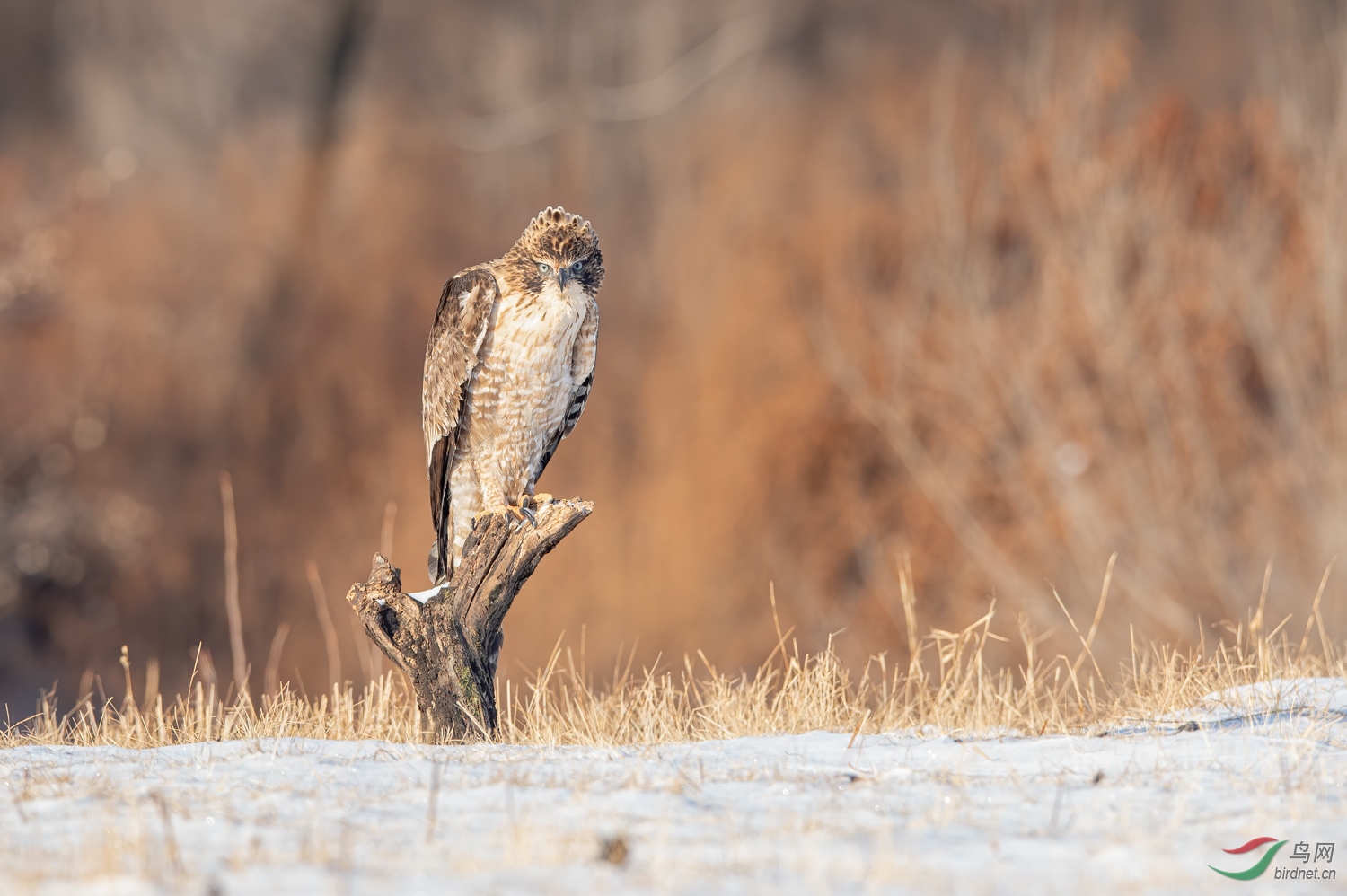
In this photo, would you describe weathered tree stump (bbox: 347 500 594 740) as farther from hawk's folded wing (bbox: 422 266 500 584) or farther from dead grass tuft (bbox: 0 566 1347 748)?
hawk's folded wing (bbox: 422 266 500 584)

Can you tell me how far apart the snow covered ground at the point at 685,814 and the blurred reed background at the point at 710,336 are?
8353 millimetres

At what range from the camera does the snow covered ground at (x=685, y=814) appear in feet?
8.30

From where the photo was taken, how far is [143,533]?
1705cm

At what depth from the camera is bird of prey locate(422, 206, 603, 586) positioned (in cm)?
521

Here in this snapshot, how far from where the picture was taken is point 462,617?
15.9 ft

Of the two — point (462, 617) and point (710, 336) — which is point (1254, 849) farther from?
point (710, 336)

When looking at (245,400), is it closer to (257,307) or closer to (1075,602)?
(257,307)

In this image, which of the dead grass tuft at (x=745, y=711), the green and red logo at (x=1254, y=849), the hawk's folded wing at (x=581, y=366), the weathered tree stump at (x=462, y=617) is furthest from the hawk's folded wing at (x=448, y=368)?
the green and red logo at (x=1254, y=849)

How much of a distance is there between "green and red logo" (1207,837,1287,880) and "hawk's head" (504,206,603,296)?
330 cm

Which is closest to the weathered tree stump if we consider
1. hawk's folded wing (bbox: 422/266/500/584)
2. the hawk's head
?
hawk's folded wing (bbox: 422/266/500/584)

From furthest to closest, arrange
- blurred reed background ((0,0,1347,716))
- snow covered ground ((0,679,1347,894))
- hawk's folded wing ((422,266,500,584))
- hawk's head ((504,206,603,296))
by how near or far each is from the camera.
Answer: blurred reed background ((0,0,1347,716)), hawk's folded wing ((422,266,500,584)), hawk's head ((504,206,603,296)), snow covered ground ((0,679,1347,894))

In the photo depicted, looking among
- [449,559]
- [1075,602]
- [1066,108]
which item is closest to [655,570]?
[1075,602]

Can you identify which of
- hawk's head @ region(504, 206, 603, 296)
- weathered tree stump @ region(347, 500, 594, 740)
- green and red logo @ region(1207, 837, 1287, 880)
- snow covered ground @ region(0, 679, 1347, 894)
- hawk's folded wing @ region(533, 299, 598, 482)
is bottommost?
green and red logo @ region(1207, 837, 1287, 880)

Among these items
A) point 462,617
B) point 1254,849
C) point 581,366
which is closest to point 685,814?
point 1254,849
